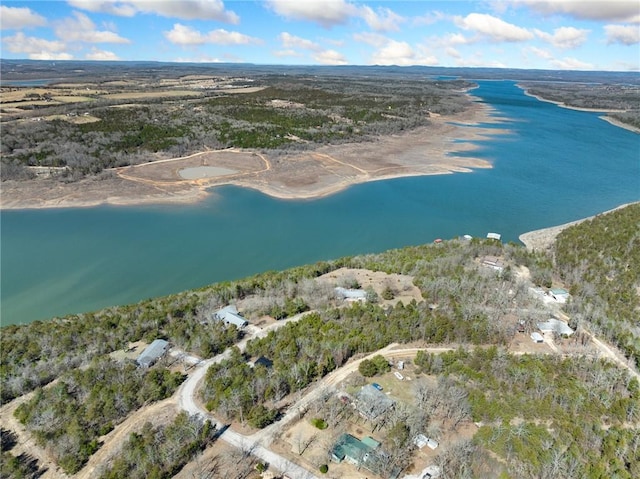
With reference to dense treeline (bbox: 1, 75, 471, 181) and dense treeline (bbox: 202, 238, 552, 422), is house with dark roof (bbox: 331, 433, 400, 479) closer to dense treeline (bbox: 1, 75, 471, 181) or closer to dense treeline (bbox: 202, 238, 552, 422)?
dense treeline (bbox: 202, 238, 552, 422)

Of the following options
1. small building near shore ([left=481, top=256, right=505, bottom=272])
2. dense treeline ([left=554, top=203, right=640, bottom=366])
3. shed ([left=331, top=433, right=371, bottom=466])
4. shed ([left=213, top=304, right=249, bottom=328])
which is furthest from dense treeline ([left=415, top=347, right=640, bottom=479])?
small building near shore ([left=481, top=256, right=505, bottom=272])

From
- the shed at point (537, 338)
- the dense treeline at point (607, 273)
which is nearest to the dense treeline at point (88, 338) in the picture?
the shed at point (537, 338)

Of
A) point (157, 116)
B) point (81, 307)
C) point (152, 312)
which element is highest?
point (157, 116)

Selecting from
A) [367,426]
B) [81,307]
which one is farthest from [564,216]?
[81,307]

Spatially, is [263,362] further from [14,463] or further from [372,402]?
[14,463]

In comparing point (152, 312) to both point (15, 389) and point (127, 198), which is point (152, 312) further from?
point (127, 198)

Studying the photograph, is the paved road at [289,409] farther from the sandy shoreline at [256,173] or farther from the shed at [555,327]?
the sandy shoreline at [256,173]
